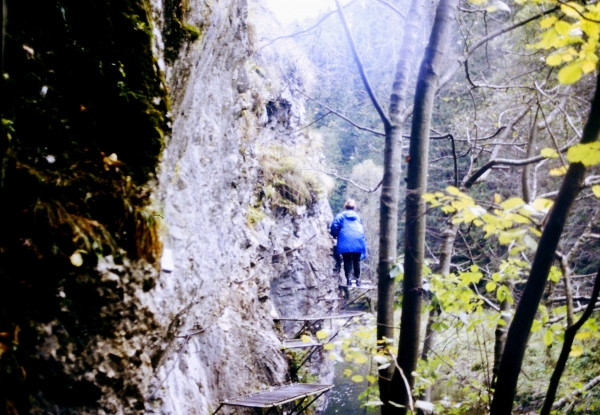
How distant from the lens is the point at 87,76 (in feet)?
6.52

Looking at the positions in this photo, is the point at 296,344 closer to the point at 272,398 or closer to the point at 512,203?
the point at 272,398

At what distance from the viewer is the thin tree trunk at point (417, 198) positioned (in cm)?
258

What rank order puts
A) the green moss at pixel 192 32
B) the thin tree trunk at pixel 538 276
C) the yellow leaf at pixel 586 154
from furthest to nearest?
1. the green moss at pixel 192 32
2. the thin tree trunk at pixel 538 276
3. the yellow leaf at pixel 586 154

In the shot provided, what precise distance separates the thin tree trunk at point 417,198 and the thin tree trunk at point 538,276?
2.22 ft

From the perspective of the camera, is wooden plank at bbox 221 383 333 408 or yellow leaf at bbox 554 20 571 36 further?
wooden plank at bbox 221 383 333 408

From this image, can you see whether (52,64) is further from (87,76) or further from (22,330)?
(22,330)

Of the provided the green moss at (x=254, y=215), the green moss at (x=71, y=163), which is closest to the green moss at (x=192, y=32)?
the green moss at (x=71, y=163)

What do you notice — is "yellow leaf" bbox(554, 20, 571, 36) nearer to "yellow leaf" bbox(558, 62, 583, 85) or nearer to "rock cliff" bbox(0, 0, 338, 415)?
"yellow leaf" bbox(558, 62, 583, 85)

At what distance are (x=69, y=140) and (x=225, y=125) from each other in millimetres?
1636

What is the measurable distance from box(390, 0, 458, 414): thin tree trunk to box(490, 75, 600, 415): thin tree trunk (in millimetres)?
675

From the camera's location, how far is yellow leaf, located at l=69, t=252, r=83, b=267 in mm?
1697

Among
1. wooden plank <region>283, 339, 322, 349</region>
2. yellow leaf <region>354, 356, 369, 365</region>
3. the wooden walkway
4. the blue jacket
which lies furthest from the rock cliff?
the blue jacket

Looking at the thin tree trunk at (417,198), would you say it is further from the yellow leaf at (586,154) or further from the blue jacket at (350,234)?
the blue jacket at (350,234)

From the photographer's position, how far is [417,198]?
8.63ft
